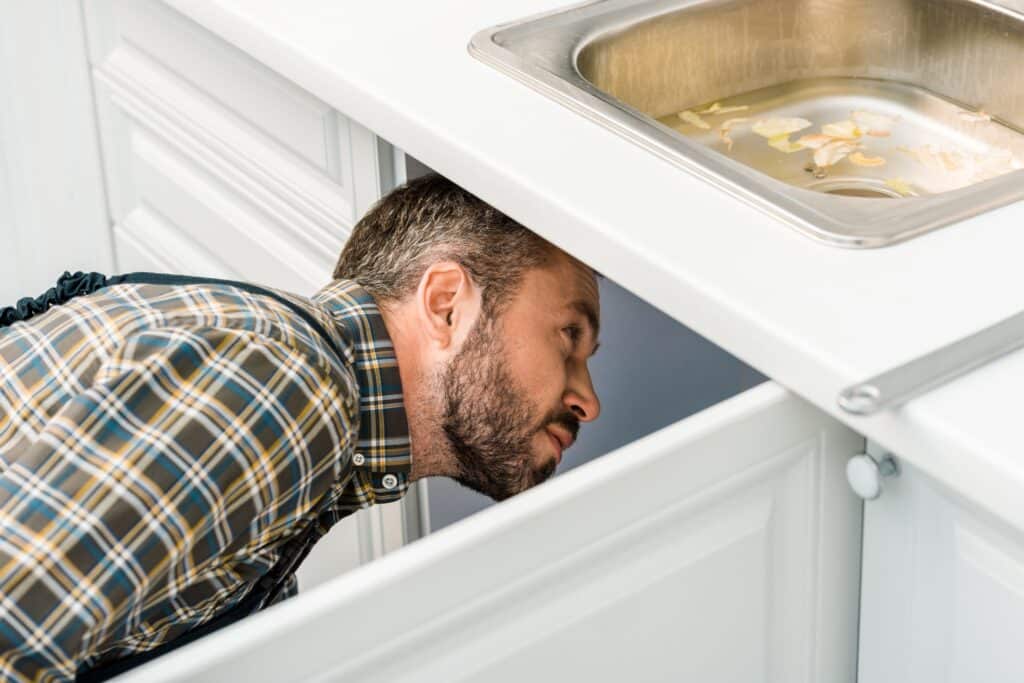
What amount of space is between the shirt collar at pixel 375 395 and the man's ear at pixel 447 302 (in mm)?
37

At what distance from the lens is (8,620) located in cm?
77

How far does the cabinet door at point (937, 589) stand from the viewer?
84 centimetres

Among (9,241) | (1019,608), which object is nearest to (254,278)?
(9,241)

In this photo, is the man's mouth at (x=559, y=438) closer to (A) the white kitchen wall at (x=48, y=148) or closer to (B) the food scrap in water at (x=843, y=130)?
(B) the food scrap in water at (x=843, y=130)

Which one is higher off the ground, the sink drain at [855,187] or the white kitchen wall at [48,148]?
the sink drain at [855,187]

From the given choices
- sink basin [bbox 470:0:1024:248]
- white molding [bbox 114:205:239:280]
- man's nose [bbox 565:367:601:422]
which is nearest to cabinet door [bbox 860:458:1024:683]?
man's nose [bbox 565:367:601:422]

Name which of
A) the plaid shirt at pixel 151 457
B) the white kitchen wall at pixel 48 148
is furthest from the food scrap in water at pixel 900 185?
the white kitchen wall at pixel 48 148

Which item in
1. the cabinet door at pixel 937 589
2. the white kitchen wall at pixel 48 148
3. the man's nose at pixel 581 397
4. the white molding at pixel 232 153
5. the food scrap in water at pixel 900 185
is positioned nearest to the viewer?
the cabinet door at pixel 937 589

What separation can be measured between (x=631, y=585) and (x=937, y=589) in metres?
0.19

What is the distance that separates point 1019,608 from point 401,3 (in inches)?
30.6

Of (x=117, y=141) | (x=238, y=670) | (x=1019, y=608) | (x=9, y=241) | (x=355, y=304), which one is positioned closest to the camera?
(x=238, y=670)

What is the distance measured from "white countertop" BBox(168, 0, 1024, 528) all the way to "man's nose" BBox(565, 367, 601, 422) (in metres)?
0.19

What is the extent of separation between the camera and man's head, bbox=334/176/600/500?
107cm

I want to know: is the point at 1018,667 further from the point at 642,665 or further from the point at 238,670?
the point at 238,670
